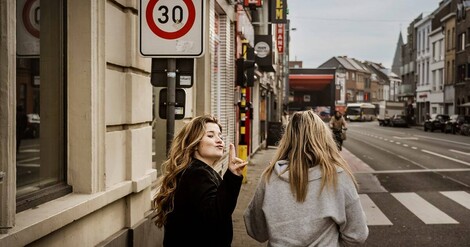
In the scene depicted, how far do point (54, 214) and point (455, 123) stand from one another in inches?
1698

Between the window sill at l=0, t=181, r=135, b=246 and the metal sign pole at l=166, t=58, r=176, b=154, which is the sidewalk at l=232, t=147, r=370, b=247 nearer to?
the window sill at l=0, t=181, r=135, b=246

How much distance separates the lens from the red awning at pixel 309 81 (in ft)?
160

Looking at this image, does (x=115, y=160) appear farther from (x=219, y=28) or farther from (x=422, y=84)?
(x=422, y=84)

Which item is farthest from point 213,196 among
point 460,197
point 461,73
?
point 461,73

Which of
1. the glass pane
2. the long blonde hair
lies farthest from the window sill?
the long blonde hair

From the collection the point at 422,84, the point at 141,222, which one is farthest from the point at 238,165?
the point at 422,84

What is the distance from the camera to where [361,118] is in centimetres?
8775

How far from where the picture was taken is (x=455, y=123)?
141 ft

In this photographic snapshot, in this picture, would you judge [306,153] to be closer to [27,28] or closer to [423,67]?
[27,28]

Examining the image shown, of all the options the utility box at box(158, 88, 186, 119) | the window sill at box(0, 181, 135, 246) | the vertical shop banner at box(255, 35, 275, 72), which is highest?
the vertical shop banner at box(255, 35, 275, 72)

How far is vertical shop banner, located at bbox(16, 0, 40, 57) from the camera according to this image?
394cm

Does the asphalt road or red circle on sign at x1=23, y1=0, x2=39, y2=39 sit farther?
the asphalt road

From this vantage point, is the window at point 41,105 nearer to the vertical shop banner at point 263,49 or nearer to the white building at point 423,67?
the vertical shop banner at point 263,49

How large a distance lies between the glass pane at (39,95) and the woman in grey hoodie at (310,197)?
1952 mm
